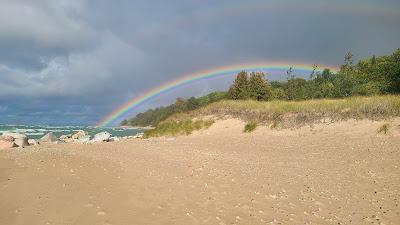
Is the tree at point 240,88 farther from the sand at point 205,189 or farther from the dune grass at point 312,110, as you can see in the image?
the sand at point 205,189

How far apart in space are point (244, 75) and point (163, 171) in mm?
47762

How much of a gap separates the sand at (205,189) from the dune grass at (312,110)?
6540 mm

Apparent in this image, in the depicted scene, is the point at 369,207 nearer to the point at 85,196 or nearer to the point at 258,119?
the point at 85,196

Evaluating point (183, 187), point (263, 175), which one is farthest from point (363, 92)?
point (183, 187)

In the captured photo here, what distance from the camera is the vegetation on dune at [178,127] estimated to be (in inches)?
1344

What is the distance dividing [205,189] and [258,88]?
147ft

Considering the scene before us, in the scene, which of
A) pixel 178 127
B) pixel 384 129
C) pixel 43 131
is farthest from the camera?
pixel 43 131

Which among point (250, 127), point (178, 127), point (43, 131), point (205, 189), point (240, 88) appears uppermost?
point (240, 88)

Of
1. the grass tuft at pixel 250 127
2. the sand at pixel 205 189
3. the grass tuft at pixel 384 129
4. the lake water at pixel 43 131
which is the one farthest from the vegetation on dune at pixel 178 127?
the lake water at pixel 43 131

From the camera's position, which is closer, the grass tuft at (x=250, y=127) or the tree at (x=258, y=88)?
the grass tuft at (x=250, y=127)

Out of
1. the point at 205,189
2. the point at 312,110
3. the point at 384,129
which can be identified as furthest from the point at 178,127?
the point at 205,189

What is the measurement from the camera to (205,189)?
10.4m

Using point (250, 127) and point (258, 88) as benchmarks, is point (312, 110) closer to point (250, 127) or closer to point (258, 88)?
point (250, 127)

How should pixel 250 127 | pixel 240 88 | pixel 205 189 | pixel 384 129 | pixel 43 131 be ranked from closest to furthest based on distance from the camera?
pixel 205 189
pixel 384 129
pixel 250 127
pixel 240 88
pixel 43 131
